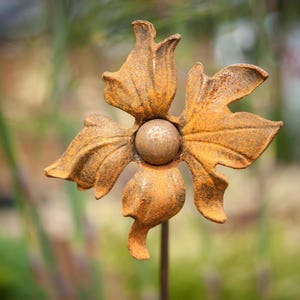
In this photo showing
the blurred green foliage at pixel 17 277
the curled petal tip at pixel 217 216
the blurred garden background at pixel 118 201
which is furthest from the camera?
the blurred green foliage at pixel 17 277

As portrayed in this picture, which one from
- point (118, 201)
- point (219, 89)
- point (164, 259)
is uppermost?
point (219, 89)

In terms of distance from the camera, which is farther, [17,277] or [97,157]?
[17,277]

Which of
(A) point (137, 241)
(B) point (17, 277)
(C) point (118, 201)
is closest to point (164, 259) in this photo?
(A) point (137, 241)

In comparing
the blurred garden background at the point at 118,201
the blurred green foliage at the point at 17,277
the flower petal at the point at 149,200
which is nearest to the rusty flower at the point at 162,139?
the flower petal at the point at 149,200

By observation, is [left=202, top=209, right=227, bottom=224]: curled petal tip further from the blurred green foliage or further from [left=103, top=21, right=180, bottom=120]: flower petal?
the blurred green foliage

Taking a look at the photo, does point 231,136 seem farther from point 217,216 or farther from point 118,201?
point 118,201

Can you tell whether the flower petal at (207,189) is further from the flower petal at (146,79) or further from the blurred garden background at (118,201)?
the blurred garden background at (118,201)

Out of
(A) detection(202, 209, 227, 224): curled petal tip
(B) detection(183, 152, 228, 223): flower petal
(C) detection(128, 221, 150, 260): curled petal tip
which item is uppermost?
(B) detection(183, 152, 228, 223): flower petal

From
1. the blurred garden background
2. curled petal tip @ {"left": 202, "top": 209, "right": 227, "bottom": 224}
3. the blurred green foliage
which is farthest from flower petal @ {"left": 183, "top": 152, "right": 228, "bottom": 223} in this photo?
the blurred green foliage

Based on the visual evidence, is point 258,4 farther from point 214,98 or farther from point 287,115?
point 287,115
